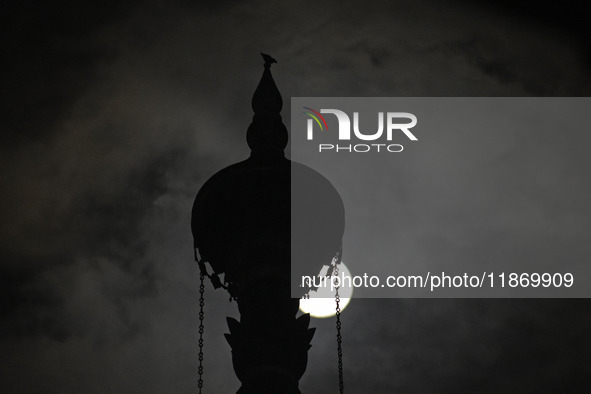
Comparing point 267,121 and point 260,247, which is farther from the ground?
point 267,121

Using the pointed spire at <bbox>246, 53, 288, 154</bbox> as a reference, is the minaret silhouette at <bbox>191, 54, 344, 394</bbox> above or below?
below

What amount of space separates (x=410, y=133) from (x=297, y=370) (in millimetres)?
9449

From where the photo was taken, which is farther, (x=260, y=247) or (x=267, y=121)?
(x=267, y=121)

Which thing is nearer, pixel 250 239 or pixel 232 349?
pixel 232 349

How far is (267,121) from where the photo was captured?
776 inches

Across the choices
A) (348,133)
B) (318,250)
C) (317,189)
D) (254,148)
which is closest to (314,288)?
(318,250)

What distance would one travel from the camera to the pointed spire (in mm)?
19391

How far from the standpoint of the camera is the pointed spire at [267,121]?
19391mm

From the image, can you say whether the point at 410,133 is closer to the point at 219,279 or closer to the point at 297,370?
the point at 219,279

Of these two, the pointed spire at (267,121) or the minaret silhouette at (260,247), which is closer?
the minaret silhouette at (260,247)

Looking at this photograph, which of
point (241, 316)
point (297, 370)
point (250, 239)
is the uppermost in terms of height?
point (250, 239)

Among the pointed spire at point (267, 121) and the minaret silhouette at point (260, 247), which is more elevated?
the pointed spire at point (267, 121)

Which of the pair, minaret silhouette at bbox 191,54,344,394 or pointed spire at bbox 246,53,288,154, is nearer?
minaret silhouette at bbox 191,54,344,394

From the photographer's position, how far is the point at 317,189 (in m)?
18.7
